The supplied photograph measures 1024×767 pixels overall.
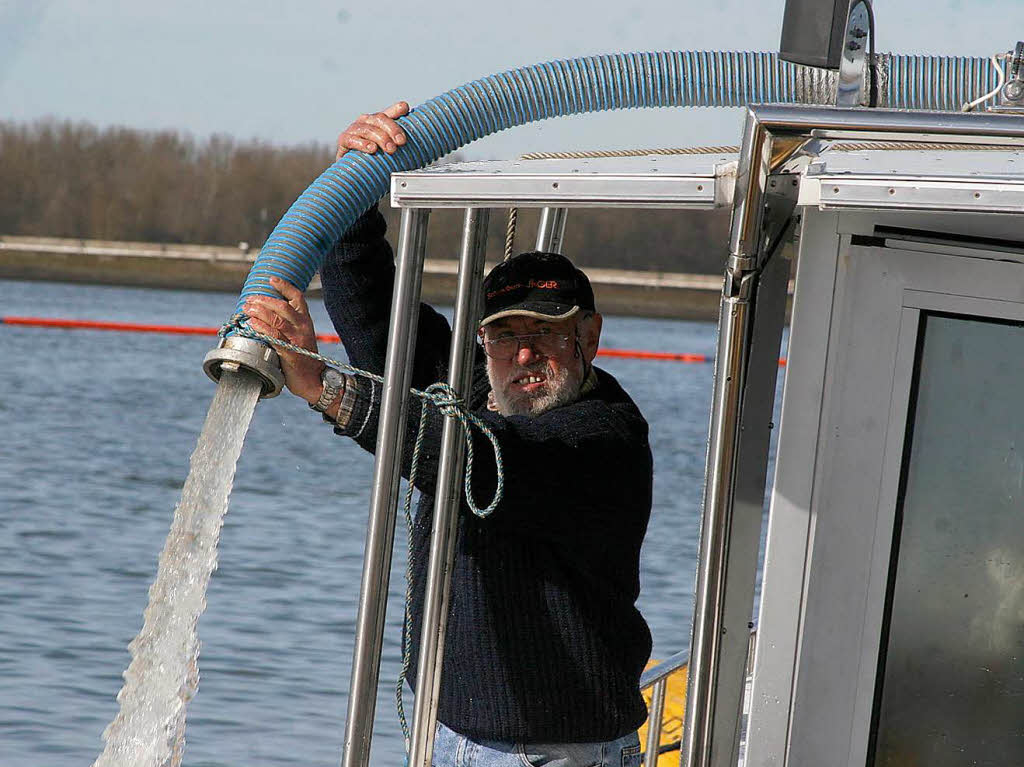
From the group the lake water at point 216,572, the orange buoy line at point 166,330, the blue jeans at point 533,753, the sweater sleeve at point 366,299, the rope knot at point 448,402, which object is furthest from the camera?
the orange buoy line at point 166,330

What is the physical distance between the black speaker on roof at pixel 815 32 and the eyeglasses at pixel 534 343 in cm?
84

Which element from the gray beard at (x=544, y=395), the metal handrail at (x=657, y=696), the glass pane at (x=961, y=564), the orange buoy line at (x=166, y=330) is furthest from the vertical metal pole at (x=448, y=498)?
the orange buoy line at (x=166, y=330)

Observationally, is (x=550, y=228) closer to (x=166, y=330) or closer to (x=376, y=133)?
(x=376, y=133)

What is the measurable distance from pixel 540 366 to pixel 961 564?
967 mm

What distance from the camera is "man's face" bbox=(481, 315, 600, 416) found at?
308cm

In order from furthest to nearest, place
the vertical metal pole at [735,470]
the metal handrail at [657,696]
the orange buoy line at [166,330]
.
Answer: the orange buoy line at [166,330] → the metal handrail at [657,696] → the vertical metal pole at [735,470]

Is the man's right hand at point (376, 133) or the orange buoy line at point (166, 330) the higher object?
the man's right hand at point (376, 133)

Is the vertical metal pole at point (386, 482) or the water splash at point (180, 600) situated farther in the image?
the water splash at point (180, 600)

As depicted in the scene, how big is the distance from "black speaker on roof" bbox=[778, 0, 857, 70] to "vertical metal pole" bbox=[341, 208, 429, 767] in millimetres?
714

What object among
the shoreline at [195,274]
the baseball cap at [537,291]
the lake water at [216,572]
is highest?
the baseball cap at [537,291]

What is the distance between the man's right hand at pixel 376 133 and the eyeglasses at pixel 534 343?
481 millimetres

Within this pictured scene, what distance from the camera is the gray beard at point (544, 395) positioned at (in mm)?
3078

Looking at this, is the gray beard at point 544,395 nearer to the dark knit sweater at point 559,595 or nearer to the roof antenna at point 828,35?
the dark knit sweater at point 559,595

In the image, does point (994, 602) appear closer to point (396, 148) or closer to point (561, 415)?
point (561, 415)
